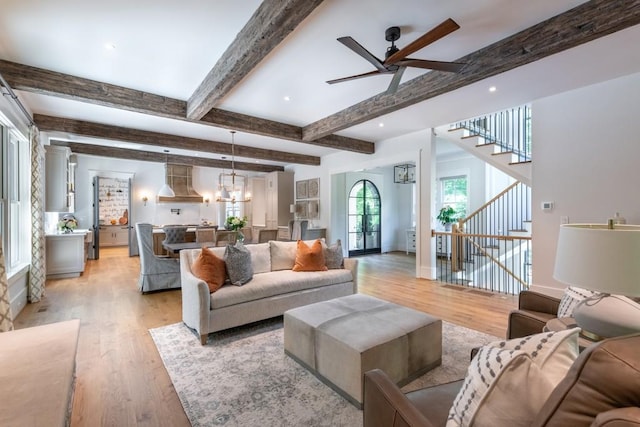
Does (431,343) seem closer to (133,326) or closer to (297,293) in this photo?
(297,293)

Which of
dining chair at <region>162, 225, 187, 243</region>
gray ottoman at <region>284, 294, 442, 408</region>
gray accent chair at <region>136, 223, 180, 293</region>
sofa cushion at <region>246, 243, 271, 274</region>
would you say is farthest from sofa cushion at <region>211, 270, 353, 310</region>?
dining chair at <region>162, 225, 187, 243</region>

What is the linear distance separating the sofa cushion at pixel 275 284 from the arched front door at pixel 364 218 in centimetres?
479

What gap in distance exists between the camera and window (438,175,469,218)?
26.1ft

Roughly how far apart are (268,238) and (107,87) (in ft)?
11.8

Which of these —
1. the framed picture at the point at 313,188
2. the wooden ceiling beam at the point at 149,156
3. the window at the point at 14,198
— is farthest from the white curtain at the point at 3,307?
the framed picture at the point at 313,188

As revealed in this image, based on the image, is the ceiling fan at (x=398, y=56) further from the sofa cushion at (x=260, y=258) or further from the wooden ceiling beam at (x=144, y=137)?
the wooden ceiling beam at (x=144, y=137)

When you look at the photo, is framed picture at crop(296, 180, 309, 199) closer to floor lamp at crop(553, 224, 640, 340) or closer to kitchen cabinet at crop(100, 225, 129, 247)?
kitchen cabinet at crop(100, 225, 129, 247)

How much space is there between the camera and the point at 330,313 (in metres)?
2.49

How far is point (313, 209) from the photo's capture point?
28.2 ft

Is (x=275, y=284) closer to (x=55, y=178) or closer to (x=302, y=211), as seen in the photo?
(x=55, y=178)

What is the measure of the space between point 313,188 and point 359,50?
6.44 metres

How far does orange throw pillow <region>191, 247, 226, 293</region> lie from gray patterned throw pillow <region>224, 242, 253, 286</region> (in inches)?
3.2

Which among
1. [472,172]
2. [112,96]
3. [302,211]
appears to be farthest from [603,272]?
[302,211]

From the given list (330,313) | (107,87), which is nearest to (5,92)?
(107,87)
